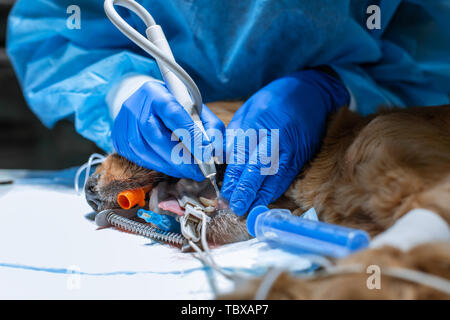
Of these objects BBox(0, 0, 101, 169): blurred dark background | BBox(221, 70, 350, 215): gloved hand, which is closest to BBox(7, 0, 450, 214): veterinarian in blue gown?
BBox(221, 70, 350, 215): gloved hand

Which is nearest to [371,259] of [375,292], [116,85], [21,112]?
[375,292]

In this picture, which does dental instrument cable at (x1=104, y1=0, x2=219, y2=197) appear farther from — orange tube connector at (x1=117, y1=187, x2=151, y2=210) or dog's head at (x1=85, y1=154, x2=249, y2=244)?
orange tube connector at (x1=117, y1=187, x2=151, y2=210)

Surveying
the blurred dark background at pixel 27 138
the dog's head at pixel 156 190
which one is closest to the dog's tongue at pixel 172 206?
the dog's head at pixel 156 190

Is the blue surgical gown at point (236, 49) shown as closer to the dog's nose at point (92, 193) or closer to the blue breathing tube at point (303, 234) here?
the dog's nose at point (92, 193)

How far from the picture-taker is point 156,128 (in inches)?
31.9

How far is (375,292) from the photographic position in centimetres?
41

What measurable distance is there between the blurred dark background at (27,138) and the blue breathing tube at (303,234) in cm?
112

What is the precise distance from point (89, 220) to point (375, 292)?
66 cm

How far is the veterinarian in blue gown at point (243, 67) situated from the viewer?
0.80m

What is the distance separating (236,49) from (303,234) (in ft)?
1.83

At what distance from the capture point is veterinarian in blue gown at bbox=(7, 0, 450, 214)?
80cm

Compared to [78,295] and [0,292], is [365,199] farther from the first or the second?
[0,292]

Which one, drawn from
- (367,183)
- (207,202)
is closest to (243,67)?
(207,202)
